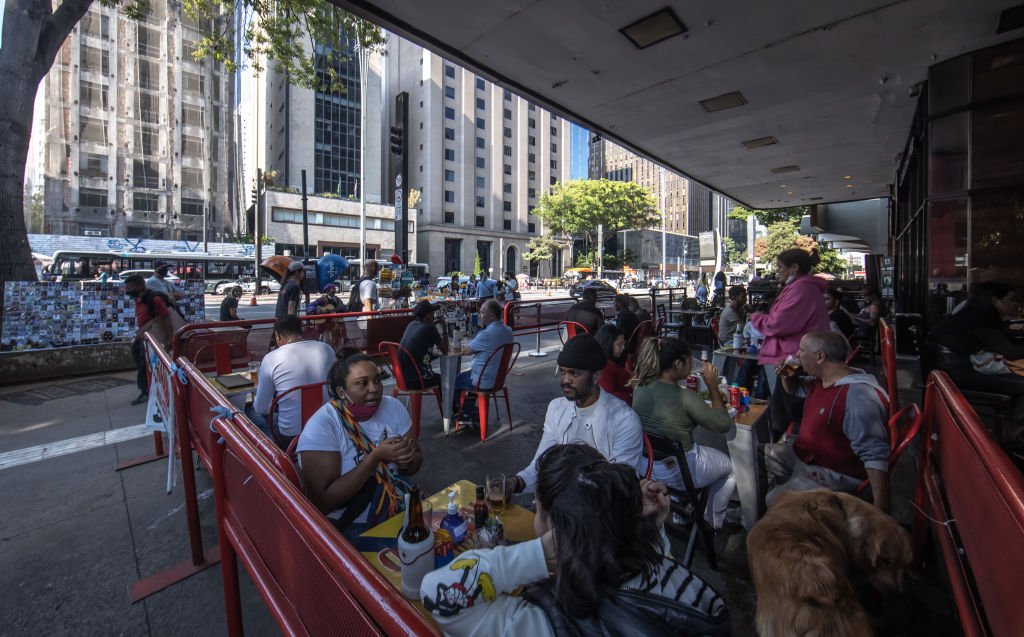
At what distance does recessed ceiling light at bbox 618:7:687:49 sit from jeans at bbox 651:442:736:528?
4.29 meters

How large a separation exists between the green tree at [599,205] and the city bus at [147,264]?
29.9 m

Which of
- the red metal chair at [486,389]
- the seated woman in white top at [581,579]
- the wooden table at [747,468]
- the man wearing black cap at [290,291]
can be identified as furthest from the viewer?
the man wearing black cap at [290,291]

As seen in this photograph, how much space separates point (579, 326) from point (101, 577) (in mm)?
5687

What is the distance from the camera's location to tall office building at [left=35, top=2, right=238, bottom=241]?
43.7 m

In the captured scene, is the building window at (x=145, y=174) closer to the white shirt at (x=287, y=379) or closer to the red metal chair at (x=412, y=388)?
the red metal chair at (x=412, y=388)

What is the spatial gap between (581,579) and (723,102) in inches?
298

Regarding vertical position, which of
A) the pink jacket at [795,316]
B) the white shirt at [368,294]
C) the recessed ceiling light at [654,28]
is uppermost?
the recessed ceiling light at [654,28]

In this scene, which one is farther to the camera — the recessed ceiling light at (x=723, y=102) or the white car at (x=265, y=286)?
the white car at (x=265, y=286)

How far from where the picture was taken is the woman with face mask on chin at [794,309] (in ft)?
13.7

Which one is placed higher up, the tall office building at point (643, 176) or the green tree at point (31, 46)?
the tall office building at point (643, 176)

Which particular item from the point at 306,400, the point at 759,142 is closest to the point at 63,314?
the point at 306,400

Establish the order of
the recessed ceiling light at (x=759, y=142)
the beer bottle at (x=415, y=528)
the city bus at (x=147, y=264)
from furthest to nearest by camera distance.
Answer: the city bus at (x=147, y=264)
the recessed ceiling light at (x=759, y=142)
the beer bottle at (x=415, y=528)

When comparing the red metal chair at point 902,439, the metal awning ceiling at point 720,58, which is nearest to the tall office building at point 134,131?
the metal awning ceiling at point 720,58

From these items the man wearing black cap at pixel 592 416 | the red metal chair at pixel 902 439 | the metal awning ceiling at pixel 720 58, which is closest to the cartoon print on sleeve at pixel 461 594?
the man wearing black cap at pixel 592 416
